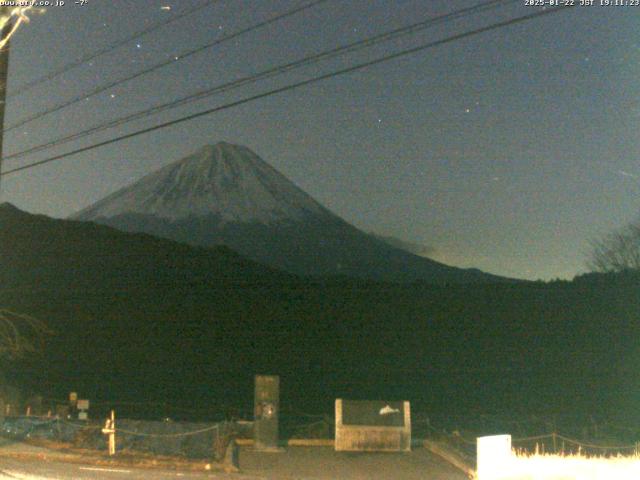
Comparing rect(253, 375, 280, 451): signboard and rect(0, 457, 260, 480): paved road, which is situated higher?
rect(253, 375, 280, 451): signboard

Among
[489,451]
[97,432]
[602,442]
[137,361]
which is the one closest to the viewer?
[489,451]

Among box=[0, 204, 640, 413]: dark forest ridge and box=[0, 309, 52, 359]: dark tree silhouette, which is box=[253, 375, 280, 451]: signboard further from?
box=[0, 204, 640, 413]: dark forest ridge

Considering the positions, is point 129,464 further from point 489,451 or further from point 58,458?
point 489,451

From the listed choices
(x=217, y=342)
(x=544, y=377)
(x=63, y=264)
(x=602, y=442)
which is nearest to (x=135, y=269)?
(x=63, y=264)

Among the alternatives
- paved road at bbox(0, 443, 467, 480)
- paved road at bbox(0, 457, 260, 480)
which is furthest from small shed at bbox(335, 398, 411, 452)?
paved road at bbox(0, 457, 260, 480)

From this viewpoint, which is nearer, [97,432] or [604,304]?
[97,432]

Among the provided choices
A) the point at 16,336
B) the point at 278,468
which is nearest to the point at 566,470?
the point at 278,468

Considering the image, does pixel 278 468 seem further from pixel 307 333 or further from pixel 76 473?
pixel 307 333

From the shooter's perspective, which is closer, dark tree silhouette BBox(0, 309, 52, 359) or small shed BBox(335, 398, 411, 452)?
dark tree silhouette BBox(0, 309, 52, 359)

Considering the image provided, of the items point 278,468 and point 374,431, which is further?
point 374,431
